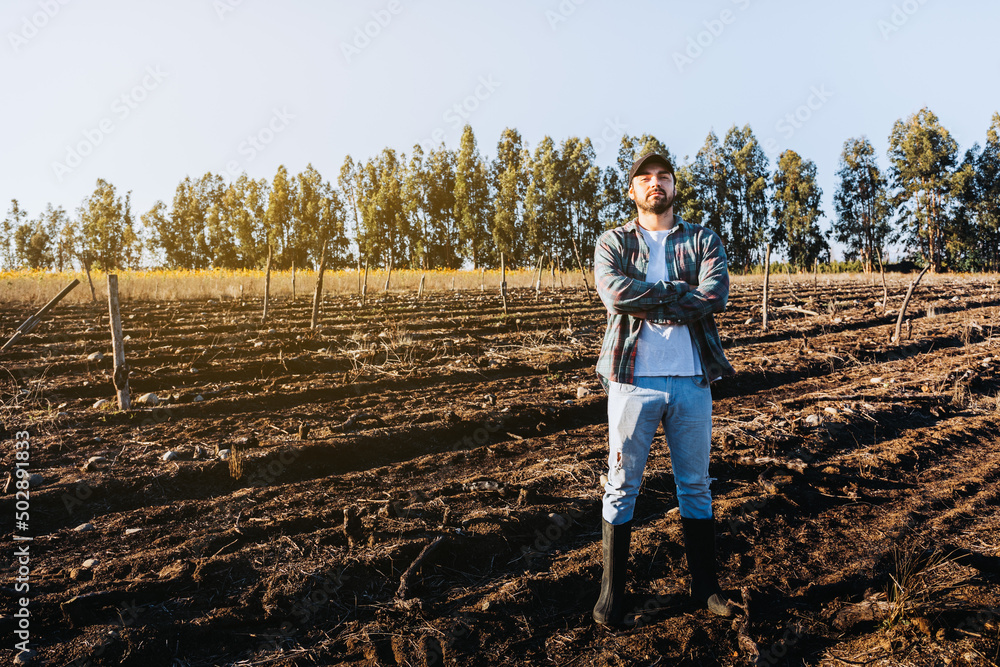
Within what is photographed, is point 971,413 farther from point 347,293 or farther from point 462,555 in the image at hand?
point 347,293

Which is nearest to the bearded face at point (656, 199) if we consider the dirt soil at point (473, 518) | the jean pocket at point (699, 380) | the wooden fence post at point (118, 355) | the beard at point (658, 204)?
the beard at point (658, 204)

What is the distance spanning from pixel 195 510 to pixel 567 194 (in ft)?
114

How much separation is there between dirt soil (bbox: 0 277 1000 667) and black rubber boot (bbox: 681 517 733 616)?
0.24ft

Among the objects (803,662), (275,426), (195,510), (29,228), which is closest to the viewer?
(803,662)

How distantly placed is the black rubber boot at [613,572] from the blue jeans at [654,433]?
5 centimetres

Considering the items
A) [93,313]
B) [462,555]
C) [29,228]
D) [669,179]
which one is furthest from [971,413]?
[29,228]

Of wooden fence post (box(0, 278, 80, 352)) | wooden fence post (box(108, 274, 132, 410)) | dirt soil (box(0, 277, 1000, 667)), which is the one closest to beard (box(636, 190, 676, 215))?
dirt soil (box(0, 277, 1000, 667))

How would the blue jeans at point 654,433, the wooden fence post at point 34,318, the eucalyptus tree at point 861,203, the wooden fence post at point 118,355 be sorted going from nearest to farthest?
1. the blue jeans at point 654,433
2. the wooden fence post at point 34,318
3. the wooden fence post at point 118,355
4. the eucalyptus tree at point 861,203

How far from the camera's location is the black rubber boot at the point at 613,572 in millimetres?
2127

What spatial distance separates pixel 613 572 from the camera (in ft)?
7.04

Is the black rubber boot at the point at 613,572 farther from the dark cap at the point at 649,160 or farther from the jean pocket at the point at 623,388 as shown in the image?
the dark cap at the point at 649,160

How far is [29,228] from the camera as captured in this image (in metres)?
50.3

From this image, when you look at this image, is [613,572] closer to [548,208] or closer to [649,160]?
[649,160]

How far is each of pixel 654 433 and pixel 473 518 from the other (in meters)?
1.38
